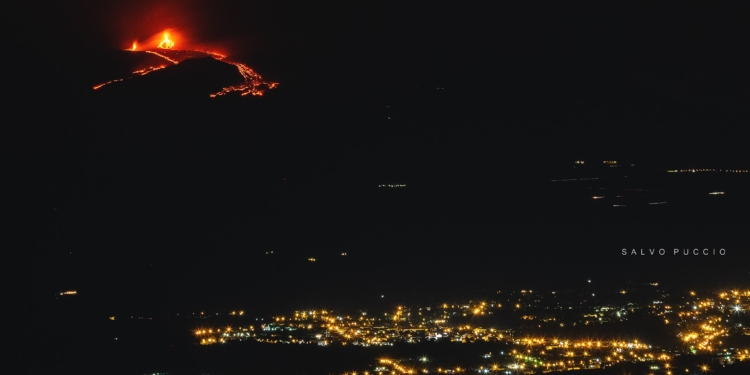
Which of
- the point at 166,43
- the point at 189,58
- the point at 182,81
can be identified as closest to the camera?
the point at 182,81

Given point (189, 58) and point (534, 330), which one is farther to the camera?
point (534, 330)

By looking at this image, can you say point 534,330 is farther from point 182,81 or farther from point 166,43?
point 166,43

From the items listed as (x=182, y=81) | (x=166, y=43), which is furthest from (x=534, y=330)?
(x=166, y=43)

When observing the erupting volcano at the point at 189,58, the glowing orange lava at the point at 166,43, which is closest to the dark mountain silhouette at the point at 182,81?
the erupting volcano at the point at 189,58

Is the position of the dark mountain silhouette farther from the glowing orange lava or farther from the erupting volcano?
the glowing orange lava

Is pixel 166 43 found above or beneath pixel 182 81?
above

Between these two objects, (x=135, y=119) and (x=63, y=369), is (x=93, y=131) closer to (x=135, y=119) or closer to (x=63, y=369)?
(x=135, y=119)

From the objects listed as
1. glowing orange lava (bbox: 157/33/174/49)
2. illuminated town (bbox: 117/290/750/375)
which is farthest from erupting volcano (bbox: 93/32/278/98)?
illuminated town (bbox: 117/290/750/375)
